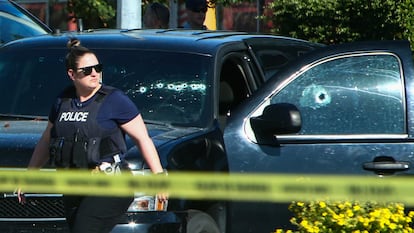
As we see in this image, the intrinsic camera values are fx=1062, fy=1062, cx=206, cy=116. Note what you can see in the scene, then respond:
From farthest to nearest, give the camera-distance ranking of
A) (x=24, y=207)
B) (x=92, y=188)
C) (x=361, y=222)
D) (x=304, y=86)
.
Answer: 1. (x=304, y=86)
2. (x=24, y=207)
3. (x=92, y=188)
4. (x=361, y=222)

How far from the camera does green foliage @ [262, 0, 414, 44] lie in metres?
13.5

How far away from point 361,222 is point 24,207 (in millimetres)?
1852

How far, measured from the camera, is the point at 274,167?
19.6ft

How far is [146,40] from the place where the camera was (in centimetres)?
685

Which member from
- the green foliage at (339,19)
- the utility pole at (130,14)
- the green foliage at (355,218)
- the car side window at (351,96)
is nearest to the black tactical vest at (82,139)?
the green foliage at (355,218)

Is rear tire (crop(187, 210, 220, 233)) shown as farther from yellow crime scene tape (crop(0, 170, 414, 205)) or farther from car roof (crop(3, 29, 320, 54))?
car roof (crop(3, 29, 320, 54))

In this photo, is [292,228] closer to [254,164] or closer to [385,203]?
[254,164]

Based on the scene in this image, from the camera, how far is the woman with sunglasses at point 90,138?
533cm

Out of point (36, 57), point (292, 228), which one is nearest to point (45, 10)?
point (36, 57)

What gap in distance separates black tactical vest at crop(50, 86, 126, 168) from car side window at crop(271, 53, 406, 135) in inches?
45.8

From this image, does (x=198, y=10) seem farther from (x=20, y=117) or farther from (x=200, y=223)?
(x=200, y=223)

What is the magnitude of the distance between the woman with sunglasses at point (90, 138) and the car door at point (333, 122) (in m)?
0.78

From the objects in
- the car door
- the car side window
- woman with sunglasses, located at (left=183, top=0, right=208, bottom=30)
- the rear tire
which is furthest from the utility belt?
woman with sunglasses, located at (left=183, top=0, right=208, bottom=30)

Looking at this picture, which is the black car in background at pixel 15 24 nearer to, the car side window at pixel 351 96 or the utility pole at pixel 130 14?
the utility pole at pixel 130 14
